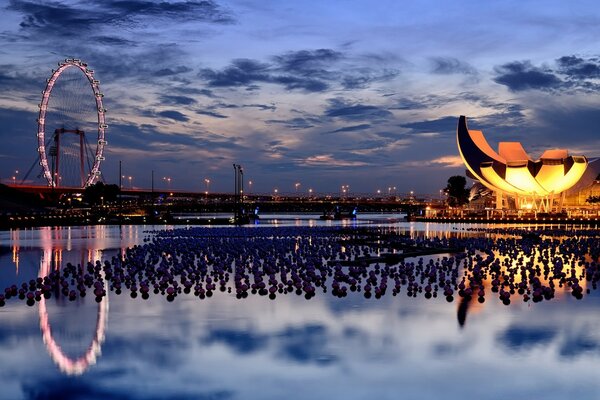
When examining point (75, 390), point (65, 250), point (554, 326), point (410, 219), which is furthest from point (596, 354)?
point (410, 219)

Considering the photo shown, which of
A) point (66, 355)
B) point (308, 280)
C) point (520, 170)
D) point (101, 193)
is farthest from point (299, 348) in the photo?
point (101, 193)

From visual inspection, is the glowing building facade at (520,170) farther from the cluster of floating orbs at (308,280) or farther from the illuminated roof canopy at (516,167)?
the cluster of floating orbs at (308,280)

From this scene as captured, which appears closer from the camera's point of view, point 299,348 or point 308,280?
point 299,348

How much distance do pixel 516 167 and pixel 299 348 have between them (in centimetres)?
12849

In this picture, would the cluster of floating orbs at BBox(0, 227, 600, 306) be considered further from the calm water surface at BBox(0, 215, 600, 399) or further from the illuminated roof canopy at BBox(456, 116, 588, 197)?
the illuminated roof canopy at BBox(456, 116, 588, 197)

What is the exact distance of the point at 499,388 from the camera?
1802 cm

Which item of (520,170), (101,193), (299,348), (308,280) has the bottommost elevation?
(299,348)

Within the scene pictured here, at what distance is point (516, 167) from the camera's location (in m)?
143

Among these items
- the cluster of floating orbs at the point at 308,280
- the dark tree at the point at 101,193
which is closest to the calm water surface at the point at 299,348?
the cluster of floating orbs at the point at 308,280

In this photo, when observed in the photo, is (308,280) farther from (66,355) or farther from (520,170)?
(520,170)

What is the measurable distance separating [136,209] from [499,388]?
163m

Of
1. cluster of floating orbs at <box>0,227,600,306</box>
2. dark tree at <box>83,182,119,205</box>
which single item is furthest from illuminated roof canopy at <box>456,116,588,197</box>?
cluster of floating orbs at <box>0,227,600,306</box>

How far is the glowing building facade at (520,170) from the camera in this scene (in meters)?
140

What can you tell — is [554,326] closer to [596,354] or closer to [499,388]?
[596,354]
